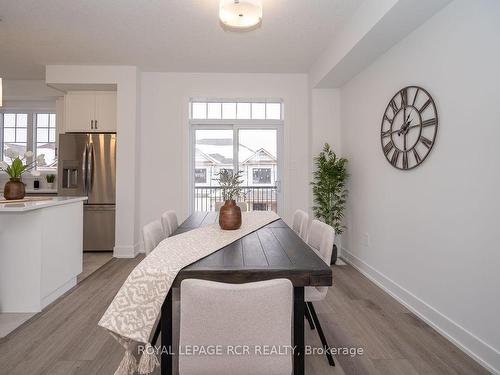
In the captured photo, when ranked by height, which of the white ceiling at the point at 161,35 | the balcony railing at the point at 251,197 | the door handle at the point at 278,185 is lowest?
the balcony railing at the point at 251,197

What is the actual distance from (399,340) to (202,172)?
361 cm

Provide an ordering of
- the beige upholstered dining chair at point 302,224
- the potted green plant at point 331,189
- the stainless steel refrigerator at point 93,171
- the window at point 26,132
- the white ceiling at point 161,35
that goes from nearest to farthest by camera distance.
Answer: the beige upholstered dining chair at point 302,224
the white ceiling at point 161,35
the potted green plant at point 331,189
the stainless steel refrigerator at point 93,171
the window at point 26,132

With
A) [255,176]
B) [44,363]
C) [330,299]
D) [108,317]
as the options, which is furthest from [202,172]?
[108,317]

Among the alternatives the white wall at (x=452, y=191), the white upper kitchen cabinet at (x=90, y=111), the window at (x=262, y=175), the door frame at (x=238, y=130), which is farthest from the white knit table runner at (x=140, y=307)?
the white upper kitchen cabinet at (x=90, y=111)

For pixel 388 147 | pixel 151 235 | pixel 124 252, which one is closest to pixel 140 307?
pixel 151 235

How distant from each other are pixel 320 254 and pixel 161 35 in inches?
121

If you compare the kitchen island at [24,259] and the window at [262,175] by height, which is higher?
the window at [262,175]

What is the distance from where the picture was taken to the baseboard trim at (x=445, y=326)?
1.76m

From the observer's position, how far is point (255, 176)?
4836 millimetres

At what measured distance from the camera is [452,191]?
6.88 feet

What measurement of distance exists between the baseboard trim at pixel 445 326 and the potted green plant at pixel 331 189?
870mm

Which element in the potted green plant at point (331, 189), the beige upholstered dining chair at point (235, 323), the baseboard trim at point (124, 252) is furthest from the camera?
the baseboard trim at point (124, 252)

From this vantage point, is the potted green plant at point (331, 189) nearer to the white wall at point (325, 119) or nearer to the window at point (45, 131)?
the white wall at point (325, 119)

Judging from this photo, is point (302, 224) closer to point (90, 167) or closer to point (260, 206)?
point (260, 206)
